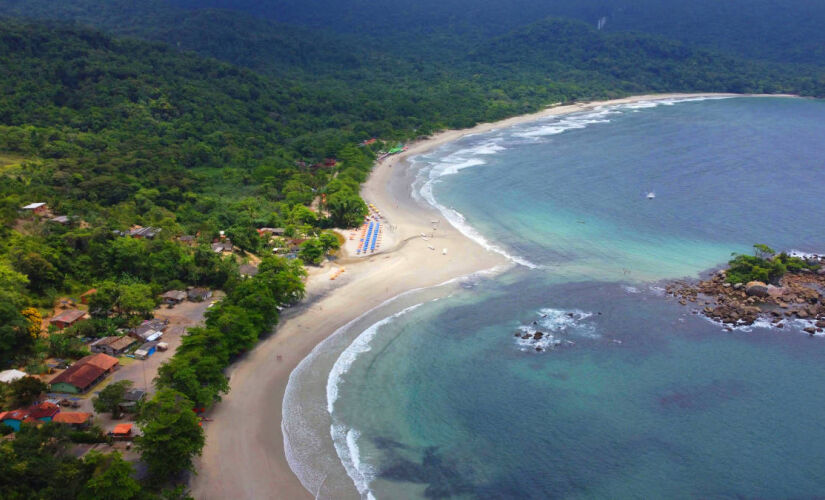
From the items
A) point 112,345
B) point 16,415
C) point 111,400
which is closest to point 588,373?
point 111,400

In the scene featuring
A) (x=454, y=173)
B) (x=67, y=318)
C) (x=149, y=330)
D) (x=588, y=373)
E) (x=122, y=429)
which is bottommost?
(x=588, y=373)

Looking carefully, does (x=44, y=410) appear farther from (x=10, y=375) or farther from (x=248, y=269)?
(x=248, y=269)

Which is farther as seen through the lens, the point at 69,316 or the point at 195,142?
the point at 195,142

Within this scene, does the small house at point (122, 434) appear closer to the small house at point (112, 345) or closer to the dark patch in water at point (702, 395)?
the small house at point (112, 345)

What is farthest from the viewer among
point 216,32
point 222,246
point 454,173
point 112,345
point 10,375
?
point 216,32

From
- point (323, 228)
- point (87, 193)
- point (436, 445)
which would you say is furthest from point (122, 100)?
point (436, 445)

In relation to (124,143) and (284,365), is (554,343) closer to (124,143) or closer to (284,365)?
(284,365)

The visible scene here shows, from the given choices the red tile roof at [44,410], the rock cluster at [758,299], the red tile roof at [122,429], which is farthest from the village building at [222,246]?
the rock cluster at [758,299]
